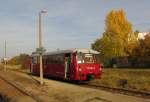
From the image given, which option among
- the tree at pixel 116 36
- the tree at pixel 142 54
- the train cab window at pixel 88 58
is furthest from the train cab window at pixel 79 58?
the tree at pixel 116 36

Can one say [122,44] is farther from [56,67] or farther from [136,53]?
[56,67]

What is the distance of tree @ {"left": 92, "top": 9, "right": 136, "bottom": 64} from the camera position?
7062cm

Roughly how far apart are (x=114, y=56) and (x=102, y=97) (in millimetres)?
55168

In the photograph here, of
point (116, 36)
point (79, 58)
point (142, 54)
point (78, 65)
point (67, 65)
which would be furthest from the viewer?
point (116, 36)

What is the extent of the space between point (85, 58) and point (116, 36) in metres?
44.0

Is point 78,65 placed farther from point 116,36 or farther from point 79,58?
point 116,36

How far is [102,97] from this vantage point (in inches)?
656

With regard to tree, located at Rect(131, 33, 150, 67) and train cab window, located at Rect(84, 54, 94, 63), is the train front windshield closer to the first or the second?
train cab window, located at Rect(84, 54, 94, 63)

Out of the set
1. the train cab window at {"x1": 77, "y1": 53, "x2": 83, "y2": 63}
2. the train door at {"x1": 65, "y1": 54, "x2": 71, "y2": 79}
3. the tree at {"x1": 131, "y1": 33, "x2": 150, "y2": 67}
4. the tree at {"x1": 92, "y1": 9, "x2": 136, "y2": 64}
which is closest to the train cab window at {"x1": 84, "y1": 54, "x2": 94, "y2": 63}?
the train cab window at {"x1": 77, "y1": 53, "x2": 83, "y2": 63}

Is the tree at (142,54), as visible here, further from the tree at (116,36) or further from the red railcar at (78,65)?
the red railcar at (78,65)

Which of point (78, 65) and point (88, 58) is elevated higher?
point (88, 58)

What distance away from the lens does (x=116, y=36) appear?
70.9 meters

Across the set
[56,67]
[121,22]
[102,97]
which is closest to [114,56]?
[121,22]

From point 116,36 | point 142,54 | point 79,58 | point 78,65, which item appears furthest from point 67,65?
point 116,36
